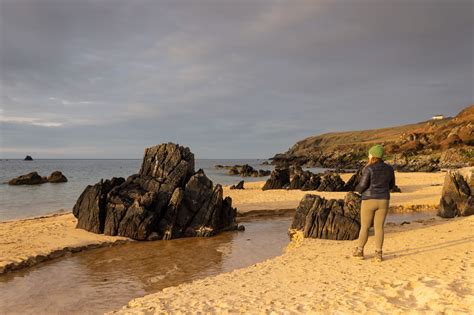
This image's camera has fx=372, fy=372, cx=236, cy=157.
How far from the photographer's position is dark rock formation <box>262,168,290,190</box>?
1677 inches

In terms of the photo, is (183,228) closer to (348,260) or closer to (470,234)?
(348,260)

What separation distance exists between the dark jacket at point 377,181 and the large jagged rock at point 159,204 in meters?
10.9

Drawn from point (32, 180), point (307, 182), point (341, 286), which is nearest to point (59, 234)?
point (341, 286)

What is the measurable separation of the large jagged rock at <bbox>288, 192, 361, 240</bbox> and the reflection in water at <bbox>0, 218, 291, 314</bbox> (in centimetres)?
136

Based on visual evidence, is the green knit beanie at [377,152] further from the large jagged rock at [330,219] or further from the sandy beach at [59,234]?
the sandy beach at [59,234]

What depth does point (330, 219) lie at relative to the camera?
1622 cm

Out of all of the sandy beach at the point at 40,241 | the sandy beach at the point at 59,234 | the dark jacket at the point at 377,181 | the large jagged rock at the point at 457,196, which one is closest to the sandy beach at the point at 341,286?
the dark jacket at the point at 377,181

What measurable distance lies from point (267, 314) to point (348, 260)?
5121 millimetres

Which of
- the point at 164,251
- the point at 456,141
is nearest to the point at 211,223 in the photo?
the point at 164,251

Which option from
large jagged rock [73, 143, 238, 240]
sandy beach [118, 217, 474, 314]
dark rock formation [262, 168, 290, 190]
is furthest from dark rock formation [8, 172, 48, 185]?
sandy beach [118, 217, 474, 314]

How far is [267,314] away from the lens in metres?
7.08

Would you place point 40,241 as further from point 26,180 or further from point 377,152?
point 26,180

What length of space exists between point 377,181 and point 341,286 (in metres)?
3.34

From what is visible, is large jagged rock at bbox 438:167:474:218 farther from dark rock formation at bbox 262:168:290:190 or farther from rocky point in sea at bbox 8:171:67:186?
rocky point in sea at bbox 8:171:67:186
